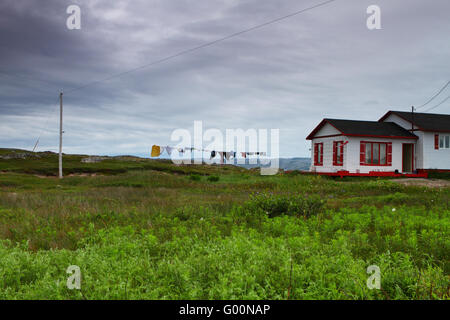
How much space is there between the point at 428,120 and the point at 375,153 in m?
7.16

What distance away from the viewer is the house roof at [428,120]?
27880 millimetres

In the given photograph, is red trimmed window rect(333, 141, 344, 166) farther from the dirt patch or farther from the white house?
the dirt patch

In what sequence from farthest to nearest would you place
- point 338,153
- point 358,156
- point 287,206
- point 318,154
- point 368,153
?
point 318,154
point 338,153
point 368,153
point 358,156
point 287,206

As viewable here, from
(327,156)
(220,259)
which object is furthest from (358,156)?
(220,259)

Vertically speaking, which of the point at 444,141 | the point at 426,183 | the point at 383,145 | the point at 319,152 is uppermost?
the point at 444,141

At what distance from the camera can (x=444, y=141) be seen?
93.7ft

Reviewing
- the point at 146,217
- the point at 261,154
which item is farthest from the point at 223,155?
the point at 146,217

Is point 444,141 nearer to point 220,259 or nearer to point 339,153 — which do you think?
point 339,153

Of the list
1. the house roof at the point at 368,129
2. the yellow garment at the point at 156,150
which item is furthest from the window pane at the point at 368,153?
the yellow garment at the point at 156,150

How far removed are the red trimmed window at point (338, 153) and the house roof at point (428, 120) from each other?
21.9ft

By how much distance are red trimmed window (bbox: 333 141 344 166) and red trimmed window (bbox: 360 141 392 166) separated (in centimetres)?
149

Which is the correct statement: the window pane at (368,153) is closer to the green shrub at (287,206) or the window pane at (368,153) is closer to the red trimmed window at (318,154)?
the red trimmed window at (318,154)

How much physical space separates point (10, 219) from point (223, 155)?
2523 cm
